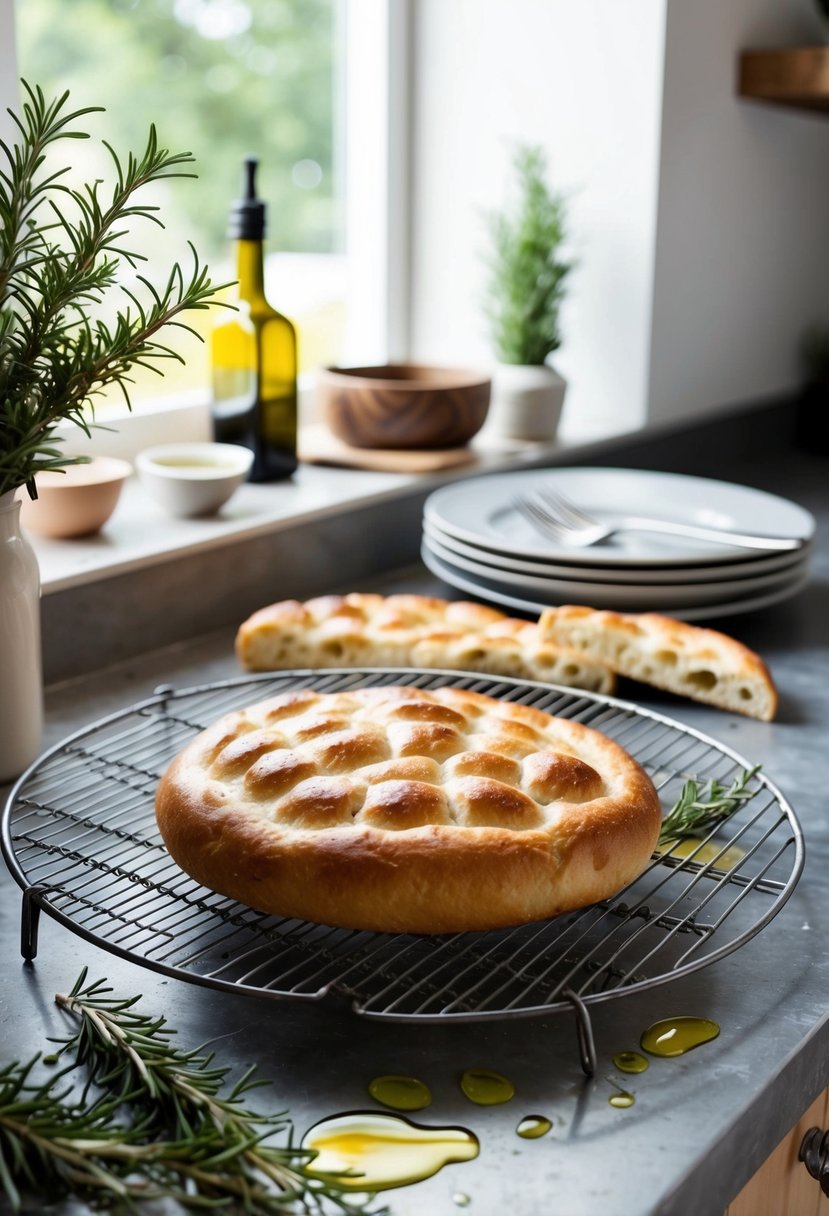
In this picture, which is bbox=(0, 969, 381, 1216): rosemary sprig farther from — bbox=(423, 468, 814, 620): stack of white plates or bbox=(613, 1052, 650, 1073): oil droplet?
bbox=(423, 468, 814, 620): stack of white plates

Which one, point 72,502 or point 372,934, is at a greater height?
point 72,502

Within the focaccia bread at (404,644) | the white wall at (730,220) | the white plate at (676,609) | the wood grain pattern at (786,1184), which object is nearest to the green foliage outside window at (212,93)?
the white wall at (730,220)

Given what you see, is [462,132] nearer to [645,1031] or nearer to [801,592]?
[801,592]

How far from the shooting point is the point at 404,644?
126 centimetres

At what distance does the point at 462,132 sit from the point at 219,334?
0.69 metres

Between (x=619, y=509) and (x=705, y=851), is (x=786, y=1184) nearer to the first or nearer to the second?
(x=705, y=851)

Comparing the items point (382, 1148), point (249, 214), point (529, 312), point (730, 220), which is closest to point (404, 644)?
point (249, 214)

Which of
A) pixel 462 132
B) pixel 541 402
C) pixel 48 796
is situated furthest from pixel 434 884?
pixel 462 132

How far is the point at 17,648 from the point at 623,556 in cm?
64

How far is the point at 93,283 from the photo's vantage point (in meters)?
0.86

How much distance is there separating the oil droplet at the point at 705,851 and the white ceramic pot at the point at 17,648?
0.48m

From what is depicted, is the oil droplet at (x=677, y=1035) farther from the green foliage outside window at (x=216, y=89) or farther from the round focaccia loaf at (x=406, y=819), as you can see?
the green foliage outside window at (x=216, y=89)

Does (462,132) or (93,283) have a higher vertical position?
(462,132)

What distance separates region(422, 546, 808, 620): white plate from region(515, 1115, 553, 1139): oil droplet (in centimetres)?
76
